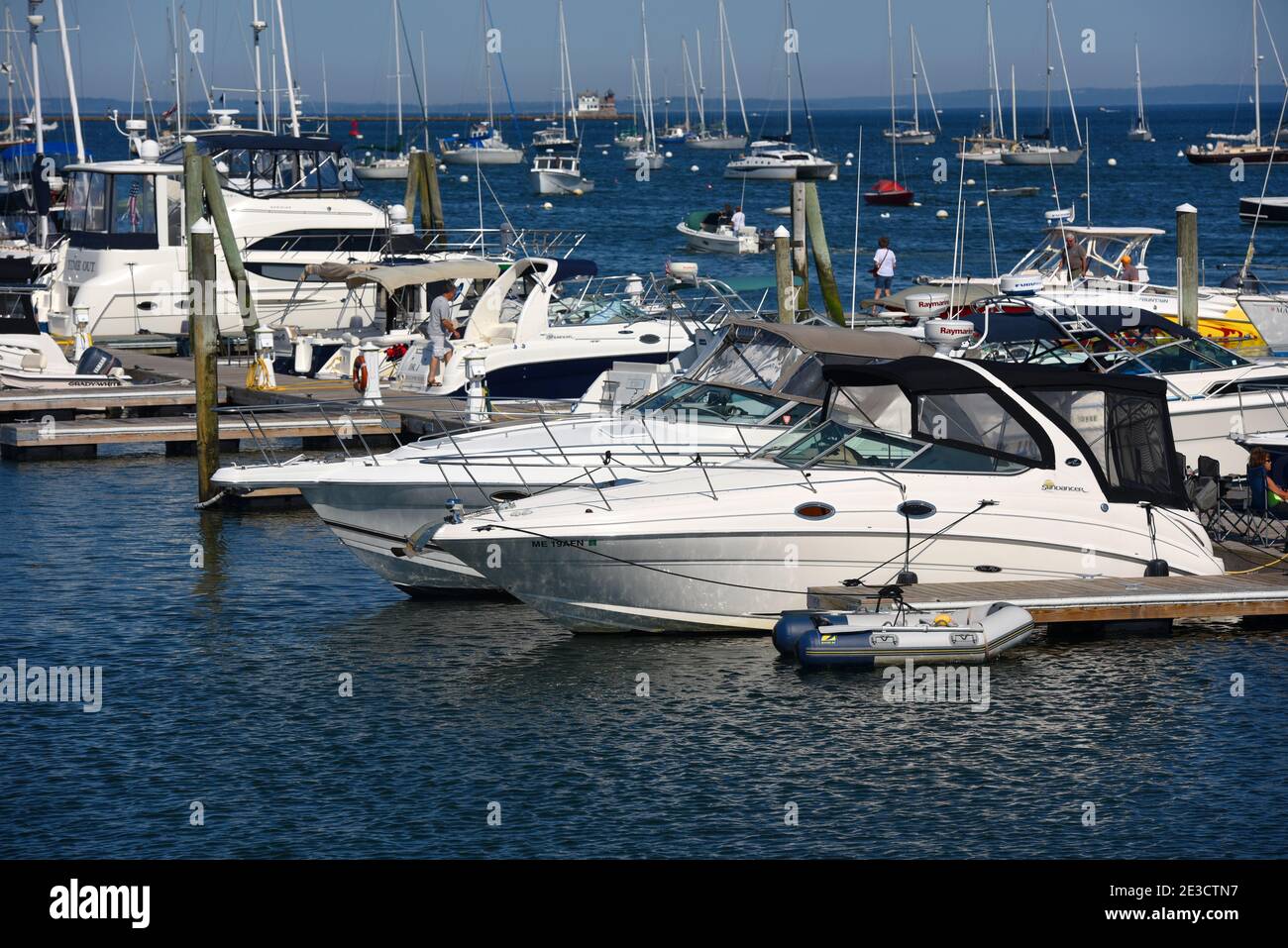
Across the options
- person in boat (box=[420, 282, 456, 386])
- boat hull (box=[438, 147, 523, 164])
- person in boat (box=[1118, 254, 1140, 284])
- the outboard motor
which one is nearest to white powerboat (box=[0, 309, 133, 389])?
the outboard motor

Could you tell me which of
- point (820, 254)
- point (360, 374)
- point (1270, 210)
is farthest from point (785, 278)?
point (1270, 210)

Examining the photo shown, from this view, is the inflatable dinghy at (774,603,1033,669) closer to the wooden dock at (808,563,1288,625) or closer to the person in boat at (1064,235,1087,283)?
the wooden dock at (808,563,1288,625)

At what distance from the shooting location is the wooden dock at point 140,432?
2280 centimetres

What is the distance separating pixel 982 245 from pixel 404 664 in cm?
5403

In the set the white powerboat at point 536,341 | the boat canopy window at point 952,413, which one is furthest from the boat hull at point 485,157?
the boat canopy window at point 952,413

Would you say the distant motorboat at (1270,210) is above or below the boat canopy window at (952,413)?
below

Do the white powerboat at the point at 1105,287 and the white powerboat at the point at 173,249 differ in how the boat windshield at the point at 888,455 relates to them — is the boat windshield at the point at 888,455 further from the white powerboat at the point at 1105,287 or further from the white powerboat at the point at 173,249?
the white powerboat at the point at 173,249

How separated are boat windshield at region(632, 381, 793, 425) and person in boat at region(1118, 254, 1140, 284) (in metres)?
14.9

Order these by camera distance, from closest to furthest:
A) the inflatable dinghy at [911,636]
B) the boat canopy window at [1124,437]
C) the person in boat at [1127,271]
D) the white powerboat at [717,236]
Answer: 1. the inflatable dinghy at [911,636]
2. the boat canopy window at [1124,437]
3. the person in boat at [1127,271]
4. the white powerboat at [717,236]

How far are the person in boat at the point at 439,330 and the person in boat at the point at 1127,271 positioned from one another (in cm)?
1130

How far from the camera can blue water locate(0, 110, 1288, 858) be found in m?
10.8

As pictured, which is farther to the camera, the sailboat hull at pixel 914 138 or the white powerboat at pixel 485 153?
the sailboat hull at pixel 914 138
